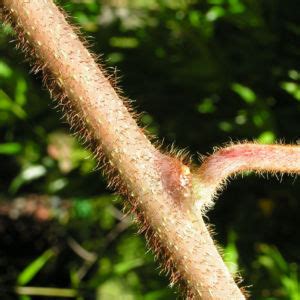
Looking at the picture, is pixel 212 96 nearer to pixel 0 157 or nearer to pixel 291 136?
pixel 291 136

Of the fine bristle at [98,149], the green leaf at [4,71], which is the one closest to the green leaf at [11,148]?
the green leaf at [4,71]

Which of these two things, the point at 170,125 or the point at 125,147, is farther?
the point at 170,125

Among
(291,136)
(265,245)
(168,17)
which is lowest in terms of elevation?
(265,245)

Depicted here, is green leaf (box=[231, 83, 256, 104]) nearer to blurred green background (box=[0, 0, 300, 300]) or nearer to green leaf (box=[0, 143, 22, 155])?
blurred green background (box=[0, 0, 300, 300])

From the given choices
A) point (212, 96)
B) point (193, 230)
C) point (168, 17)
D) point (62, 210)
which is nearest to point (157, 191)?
point (193, 230)

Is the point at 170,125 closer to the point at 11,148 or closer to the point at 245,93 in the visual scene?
the point at 245,93

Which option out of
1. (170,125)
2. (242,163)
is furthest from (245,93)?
(242,163)

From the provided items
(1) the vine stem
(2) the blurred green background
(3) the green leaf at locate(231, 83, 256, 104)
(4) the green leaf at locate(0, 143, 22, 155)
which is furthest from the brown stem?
(4) the green leaf at locate(0, 143, 22, 155)
